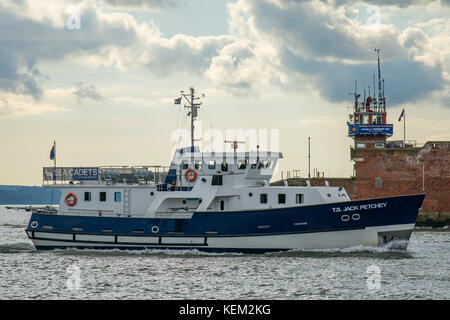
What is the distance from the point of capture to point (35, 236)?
37.3 meters

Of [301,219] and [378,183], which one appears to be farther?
[378,183]

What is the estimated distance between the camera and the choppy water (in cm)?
2545

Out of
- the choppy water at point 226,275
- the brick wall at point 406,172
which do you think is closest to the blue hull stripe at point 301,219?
the choppy water at point 226,275

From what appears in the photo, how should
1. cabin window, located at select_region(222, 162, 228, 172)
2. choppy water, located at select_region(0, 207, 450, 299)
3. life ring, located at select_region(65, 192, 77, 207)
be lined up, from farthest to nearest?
life ring, located at select_region(65, 192, 77, 207) < cabin window, located at select_region(222, 162, 228, 172) < choppy water, located at select_region(0, 207, 450, 299)

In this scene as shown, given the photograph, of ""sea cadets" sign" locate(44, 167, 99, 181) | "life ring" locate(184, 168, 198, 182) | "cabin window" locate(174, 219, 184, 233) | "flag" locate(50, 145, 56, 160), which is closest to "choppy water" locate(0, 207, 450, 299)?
"cabin window" locate(174, 219, 184, 233)

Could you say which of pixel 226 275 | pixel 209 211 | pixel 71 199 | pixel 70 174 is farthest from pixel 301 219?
pixel 70 174

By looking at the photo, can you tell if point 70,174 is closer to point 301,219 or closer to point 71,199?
point 71,199

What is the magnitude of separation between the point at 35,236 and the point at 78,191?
3.32 m

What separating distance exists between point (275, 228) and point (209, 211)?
11.1 ft

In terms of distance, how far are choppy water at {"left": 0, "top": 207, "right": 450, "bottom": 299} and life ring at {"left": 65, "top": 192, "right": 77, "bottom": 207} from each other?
2.69 meters

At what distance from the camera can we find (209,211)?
34250 mm

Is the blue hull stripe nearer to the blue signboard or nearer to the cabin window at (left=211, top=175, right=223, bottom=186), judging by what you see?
the cabin window at (left=211, top=175, right=223, bottom=186)
